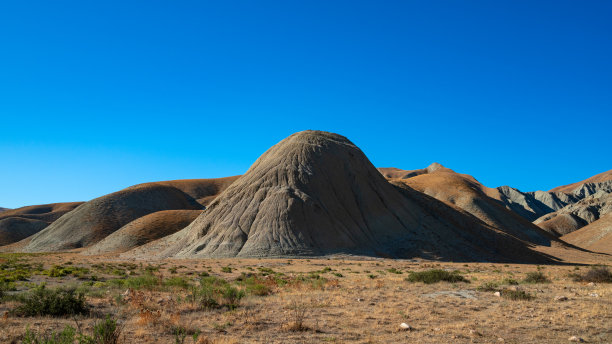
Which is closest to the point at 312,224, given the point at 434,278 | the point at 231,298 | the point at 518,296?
the point at 434,278

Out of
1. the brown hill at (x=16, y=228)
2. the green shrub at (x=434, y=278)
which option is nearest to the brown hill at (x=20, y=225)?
the brown hill at (x=16, y=228)

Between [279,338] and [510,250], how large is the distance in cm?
5447

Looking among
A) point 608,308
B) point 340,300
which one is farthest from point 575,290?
point 340,300

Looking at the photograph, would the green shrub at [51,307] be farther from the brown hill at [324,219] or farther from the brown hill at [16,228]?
the brown hill at [16,228]

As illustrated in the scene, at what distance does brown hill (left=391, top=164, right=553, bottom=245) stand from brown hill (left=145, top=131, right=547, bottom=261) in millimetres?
22066

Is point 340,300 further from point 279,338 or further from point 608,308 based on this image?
point 608,308

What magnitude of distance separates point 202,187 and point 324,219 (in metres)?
90.4

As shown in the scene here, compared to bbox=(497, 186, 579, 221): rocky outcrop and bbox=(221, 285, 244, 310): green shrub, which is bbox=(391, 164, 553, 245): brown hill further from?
bbox=(221, 285, 244, 310): green shrub

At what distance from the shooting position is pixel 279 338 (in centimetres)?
952

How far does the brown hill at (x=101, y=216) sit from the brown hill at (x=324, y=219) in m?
30.2

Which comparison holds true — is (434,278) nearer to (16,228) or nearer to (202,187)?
(16,228)

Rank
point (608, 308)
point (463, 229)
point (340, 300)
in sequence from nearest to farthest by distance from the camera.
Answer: point (608, 308), point (340, 300), point (463, 229)

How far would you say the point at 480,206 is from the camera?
90.8 meters

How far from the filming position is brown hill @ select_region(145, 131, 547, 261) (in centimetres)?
4728
